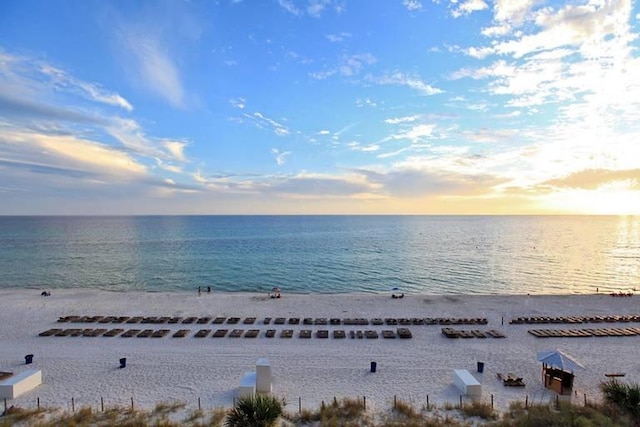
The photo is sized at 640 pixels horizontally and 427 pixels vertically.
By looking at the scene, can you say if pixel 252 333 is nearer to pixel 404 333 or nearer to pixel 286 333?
pixel 286 333

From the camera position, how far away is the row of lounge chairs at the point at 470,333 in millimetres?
22344

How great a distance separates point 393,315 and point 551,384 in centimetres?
1291

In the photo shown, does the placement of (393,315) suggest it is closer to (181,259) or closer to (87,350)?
(87,350)

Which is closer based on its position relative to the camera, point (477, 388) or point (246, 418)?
point (246, 418)

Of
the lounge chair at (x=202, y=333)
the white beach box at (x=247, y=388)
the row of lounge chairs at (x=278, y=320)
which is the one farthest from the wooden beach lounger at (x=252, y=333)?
the white beach box at (x=247, y=388)

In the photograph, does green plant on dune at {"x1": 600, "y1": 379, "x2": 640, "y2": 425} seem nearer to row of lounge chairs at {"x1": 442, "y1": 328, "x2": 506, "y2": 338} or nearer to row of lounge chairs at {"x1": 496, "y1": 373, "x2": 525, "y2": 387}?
row of lounge chairs at {"x1": 496, "y1": 373, "x2": 525, "y2": 387}

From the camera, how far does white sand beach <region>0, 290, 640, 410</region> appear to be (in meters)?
15.3

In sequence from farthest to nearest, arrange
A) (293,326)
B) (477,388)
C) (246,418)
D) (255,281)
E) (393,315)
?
(255,281), (393,315), (293,326), (477,388), (246,418)

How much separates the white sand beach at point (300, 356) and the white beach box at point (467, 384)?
0.43 meters

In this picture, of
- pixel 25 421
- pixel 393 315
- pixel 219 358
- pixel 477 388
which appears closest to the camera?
pixel 25 421

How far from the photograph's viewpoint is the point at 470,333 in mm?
22828

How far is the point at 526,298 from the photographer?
34.3 m

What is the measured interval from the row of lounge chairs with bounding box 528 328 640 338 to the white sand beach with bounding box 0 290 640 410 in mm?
342

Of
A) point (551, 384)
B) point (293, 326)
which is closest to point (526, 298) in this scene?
point (551, 384)
